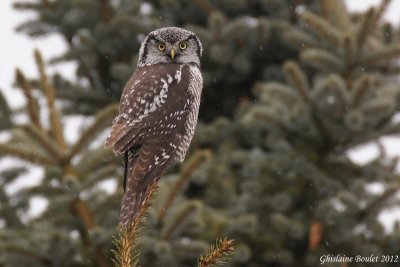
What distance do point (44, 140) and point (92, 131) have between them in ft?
1.12

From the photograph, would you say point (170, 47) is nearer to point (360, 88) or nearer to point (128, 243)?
point (128, 243)

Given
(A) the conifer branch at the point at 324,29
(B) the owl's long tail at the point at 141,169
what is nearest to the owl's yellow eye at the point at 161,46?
(B) the owl's long tail at the point at 141,169

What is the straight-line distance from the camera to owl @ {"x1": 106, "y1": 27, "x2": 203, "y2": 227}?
3338 mm

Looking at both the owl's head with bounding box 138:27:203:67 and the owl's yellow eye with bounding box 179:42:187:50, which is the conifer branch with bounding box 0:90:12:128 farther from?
the owl's yellow eye with bounding box 179:42:187:50

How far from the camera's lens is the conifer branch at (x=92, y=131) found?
5.13 metres

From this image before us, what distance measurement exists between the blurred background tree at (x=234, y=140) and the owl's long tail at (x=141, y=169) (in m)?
1.55

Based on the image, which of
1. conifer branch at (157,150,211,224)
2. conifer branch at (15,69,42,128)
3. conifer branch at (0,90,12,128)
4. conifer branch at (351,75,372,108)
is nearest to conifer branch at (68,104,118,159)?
conifer branch at (15,69,42,128)

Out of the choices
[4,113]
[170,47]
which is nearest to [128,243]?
[170,47]

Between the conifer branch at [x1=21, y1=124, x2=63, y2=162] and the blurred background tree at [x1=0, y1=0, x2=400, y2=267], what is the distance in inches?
0.5

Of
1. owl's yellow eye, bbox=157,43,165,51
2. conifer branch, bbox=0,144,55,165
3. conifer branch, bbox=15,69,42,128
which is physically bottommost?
owl's yellow eye, bbox=157,43,165,51

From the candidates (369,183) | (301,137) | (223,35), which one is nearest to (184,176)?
(301,137)

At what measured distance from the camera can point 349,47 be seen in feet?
23.6

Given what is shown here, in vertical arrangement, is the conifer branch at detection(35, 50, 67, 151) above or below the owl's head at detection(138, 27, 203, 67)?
above

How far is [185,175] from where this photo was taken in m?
Result: 5.80
